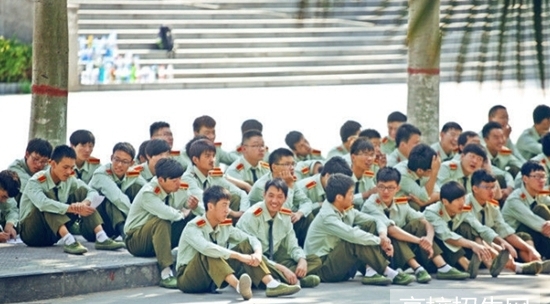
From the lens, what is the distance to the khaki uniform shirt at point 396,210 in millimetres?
7809

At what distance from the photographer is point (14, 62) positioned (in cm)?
2023

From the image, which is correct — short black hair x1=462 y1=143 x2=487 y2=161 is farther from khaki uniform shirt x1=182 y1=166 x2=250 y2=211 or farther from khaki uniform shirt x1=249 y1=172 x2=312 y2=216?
khaki uniform shirt x1=182 y1=166 x2=250 y2=211

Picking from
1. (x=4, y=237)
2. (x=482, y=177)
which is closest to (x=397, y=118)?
(x=482, y=177)

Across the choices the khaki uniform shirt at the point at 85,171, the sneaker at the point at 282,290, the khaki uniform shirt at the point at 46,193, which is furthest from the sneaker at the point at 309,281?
the khaki uniform shirt at the point at 85,171

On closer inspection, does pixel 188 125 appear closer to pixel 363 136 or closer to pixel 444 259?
pixel 363 136

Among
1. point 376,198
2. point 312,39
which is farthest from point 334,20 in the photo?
point 376,198

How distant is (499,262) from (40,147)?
3221 millimetres

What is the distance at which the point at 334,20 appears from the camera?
1880 mm

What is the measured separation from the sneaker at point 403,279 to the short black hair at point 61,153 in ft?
7.45

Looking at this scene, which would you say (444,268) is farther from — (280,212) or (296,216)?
(280,212)

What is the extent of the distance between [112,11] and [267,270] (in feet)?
53.1

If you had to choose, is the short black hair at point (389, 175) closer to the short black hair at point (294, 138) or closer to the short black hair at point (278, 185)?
the short black hair at point (278, 185)

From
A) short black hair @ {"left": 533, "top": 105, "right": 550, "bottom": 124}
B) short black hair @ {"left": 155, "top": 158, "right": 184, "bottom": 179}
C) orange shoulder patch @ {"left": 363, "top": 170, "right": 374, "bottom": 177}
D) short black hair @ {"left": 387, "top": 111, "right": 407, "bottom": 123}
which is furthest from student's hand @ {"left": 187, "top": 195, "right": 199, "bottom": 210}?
short black hair @ {"left": 533, "top": 105, "right": 550, "bottom": 124}

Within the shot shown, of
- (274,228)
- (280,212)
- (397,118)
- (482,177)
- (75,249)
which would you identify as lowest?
(75,249)
